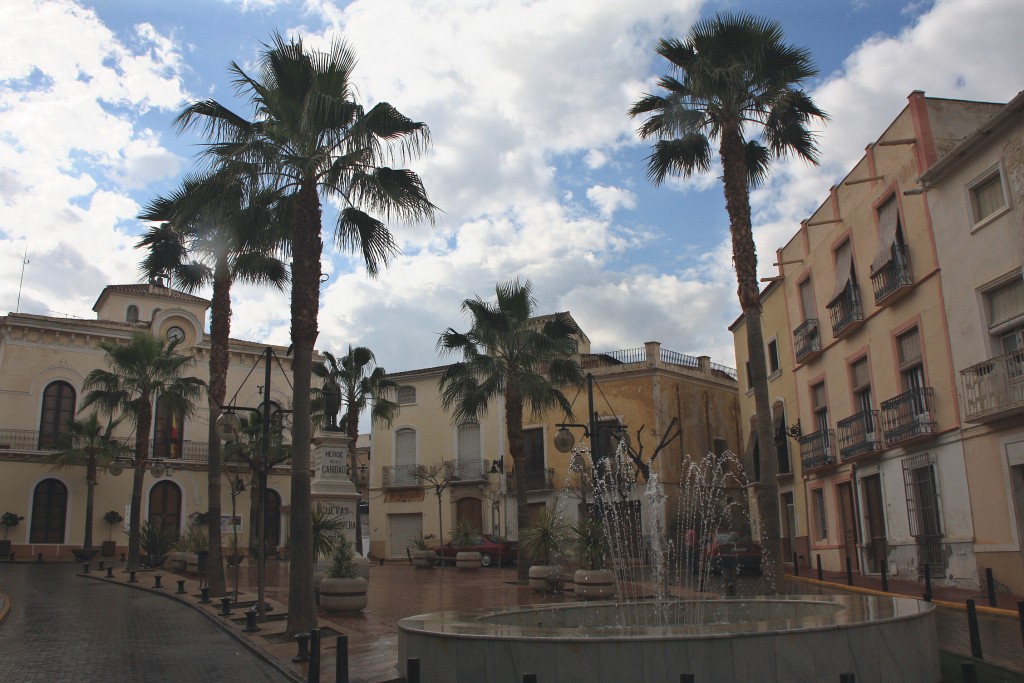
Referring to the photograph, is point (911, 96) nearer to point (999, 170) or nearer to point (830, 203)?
point (999, 170)

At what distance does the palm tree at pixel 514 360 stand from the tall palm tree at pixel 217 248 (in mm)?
5343

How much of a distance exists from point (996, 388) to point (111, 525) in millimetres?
32004

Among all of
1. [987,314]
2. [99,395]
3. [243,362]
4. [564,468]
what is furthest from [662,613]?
[243,362]

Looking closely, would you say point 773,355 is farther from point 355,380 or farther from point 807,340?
point 355,380

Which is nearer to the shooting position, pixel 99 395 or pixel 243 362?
pixel 99 395

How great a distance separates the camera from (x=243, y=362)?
4053 cm

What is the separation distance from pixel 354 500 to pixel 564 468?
1985 cm

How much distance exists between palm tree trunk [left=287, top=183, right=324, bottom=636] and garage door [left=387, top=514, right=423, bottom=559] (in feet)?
93.5

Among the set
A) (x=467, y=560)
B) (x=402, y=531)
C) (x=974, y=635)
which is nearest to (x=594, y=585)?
(x=974, y=635)

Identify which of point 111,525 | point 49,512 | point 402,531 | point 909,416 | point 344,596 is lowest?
point 344,596

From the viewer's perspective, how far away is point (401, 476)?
136 feet

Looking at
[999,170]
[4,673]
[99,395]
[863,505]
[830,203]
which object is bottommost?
[4,673]

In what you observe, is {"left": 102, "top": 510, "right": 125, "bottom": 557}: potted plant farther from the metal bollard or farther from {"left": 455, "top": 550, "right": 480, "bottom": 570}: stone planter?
the metal bollard

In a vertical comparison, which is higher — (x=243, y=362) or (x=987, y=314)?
(x=243, y=362)
